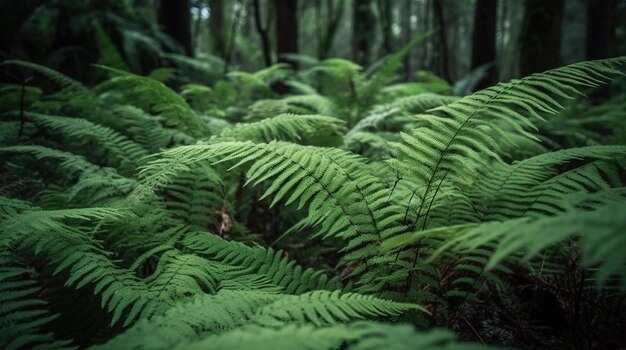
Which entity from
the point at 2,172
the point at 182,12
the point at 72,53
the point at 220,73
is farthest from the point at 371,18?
the point at 2,172

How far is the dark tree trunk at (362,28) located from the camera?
8953 mm

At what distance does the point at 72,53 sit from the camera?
5180 millimetres

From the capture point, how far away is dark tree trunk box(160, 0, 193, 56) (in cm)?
561

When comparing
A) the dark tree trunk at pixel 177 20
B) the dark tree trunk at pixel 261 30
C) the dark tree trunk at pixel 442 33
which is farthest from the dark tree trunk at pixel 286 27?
the dark tree trunk at pixel 442 33

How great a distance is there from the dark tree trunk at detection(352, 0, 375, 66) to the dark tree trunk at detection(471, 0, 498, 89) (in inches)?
126

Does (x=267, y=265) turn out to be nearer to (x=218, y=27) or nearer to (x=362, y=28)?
(x=362, y=28)

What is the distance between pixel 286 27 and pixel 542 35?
3.94m

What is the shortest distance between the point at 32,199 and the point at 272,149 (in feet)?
5.12

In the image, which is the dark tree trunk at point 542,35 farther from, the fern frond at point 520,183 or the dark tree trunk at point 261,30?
the dark tree trunk at point 261,30

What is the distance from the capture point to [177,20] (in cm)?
570

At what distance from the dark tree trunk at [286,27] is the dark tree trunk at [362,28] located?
2.71 metres

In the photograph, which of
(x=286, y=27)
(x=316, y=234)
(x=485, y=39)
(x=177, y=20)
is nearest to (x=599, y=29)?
(x=485, y=39)

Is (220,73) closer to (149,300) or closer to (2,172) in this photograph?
(2,172)

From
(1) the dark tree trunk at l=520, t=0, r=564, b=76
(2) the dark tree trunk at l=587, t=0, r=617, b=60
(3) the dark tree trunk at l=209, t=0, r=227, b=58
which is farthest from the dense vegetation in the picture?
(2) the dark tree trunk at l=587, t=0, r=617, b=60
